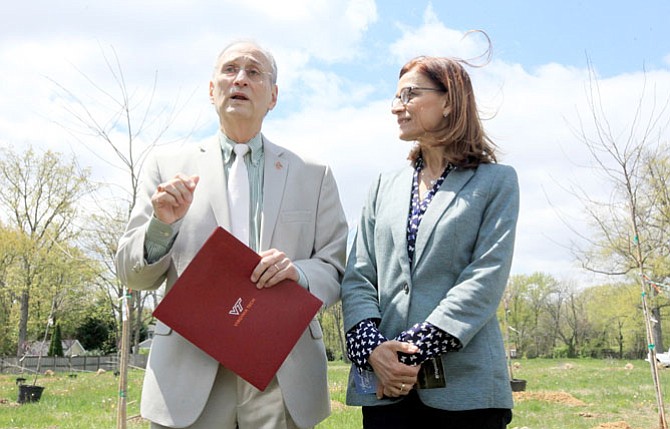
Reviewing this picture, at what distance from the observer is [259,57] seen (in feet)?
8.87

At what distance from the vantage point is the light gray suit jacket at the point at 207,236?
92.9 inches

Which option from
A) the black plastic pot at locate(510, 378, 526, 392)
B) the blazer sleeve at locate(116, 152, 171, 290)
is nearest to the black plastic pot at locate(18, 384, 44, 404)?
the black plastic pot at locate(510, 378, 526, 392)

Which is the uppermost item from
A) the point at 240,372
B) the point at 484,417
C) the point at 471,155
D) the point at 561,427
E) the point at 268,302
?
the point at 471,155

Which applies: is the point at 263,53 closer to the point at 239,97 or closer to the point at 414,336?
the point at 239,97

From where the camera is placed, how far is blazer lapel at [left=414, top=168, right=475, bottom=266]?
2369 millimetres

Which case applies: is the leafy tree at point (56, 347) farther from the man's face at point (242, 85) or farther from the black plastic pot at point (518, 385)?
the man's face at point (242, 85)

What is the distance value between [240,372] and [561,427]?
8.02 metres

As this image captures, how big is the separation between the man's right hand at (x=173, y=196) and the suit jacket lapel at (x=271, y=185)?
354 millimetres

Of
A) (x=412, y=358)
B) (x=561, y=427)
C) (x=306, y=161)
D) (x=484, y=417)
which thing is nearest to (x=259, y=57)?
(x=306, y=161)

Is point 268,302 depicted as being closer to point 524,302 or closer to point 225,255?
point 225,255

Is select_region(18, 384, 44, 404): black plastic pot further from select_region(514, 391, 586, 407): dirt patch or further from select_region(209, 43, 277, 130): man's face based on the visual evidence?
select_region(209, 43, 277, 130): man's face

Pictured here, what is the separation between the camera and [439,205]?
240 centimetres

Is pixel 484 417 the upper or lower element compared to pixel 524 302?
lower

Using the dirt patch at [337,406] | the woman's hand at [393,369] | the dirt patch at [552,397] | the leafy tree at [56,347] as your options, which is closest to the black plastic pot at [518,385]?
the dirt patch at [552,397]
